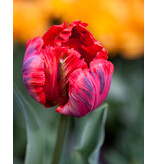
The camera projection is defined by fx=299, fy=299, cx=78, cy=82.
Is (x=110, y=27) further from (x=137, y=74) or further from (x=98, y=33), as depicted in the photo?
(x=137, y=74)


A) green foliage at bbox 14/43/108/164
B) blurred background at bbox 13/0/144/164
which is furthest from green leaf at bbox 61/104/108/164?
blurred background at bbox 13/0/144/164

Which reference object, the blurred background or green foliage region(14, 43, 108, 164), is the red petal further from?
the blurred background

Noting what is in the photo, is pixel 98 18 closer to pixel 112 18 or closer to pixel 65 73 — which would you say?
pixel 112 18

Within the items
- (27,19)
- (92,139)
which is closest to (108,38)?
(27,19)

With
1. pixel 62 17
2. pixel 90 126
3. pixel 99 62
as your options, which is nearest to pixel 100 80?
pixel 99 62

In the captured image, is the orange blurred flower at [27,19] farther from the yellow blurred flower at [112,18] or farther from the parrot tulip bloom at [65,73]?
the parrot tulip bloom at [65,73]

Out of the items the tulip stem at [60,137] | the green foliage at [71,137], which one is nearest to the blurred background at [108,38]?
the green foliage at [71,137]
